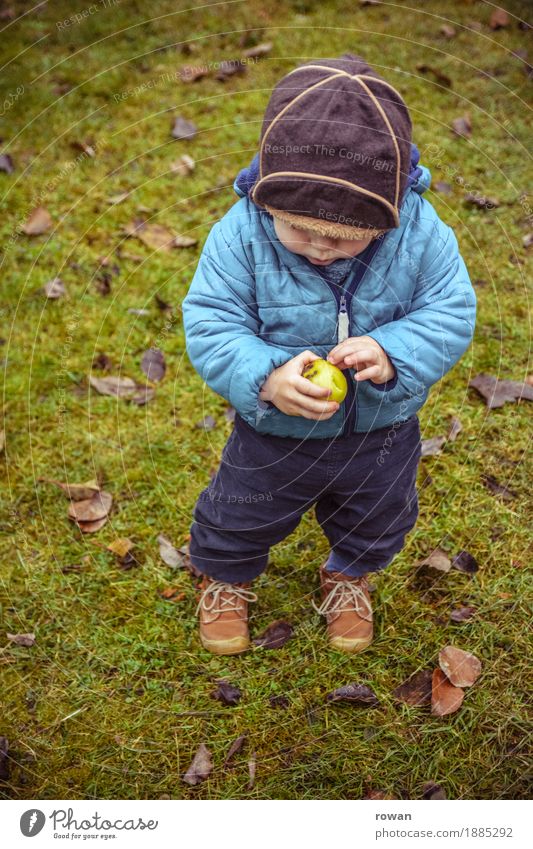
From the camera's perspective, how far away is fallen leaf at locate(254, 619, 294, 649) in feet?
7.78

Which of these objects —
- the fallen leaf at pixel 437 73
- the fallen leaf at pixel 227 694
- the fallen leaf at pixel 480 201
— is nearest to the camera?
the fallen leaf at pixel 227 694

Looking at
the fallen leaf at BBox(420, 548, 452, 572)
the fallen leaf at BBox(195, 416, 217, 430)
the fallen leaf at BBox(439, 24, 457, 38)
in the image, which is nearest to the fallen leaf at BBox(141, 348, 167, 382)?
the fallen leaf at BBox(195, 416, 217, 430)

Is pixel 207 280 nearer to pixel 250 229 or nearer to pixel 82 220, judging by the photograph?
pixel 250 229

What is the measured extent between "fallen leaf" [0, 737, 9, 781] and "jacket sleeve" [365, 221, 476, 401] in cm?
137

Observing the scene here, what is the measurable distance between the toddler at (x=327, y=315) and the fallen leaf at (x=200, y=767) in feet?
1.69

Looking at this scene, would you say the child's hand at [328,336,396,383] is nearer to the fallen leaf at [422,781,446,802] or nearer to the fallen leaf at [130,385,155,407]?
the fallen leaf at [422,781,446,802]

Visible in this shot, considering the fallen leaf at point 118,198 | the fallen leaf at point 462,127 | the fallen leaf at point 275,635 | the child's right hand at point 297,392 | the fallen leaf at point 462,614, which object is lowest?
the fallen leaf at point 462,614

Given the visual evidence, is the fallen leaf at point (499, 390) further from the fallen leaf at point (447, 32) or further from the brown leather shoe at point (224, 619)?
the fallen leaf at point (447, 32)

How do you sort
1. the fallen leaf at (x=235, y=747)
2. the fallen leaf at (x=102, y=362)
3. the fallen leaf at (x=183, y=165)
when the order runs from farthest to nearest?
1. the fallen leaf at (x=183, y=165)
2. the fallen leaf at (x=102, y=362)
3. the fallen leaf at (x=235, y=747)

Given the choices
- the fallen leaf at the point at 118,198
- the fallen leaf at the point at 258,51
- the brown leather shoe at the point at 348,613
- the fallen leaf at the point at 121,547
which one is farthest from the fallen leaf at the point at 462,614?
the fallen leaf at the point at 258,51

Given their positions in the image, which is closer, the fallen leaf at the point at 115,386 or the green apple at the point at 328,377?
the green apple at the point at 328,377

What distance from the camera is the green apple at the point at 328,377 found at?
1838 mm
